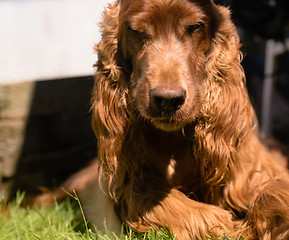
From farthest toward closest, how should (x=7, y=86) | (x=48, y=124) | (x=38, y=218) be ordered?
(x=48, y=124) → (x=7, y=86) → (x=38, y=218)

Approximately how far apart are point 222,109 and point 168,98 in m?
0.44

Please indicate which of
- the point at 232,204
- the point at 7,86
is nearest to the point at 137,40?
the point at 232,204

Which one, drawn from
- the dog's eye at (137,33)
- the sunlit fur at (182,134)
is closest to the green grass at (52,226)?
the sunlit fur at (182,134)

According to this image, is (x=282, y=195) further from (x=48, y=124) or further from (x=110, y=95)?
(x=48, y=124)

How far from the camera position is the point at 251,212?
6.07ft

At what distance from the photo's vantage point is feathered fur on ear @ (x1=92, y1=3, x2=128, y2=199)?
1.91 meters

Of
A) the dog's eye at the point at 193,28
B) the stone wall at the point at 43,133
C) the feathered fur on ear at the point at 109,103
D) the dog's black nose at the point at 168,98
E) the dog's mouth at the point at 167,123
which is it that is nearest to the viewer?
the dog's black nose at the point at 168,98

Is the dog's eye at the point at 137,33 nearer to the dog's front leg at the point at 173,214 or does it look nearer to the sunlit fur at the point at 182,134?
the sunlit fur at the point at 182,134

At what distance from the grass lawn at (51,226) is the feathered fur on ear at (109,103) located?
0.28 m

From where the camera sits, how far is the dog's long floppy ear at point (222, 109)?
1889 mm

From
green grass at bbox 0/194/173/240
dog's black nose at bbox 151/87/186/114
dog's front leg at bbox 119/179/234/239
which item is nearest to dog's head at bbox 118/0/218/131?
dog's black nose at bbox 151/87/186/114

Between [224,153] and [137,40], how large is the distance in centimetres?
73

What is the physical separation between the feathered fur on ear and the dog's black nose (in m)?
0.34

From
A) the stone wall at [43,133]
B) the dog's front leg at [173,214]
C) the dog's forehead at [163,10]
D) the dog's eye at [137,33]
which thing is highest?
the dog's forehead at [163,10]
